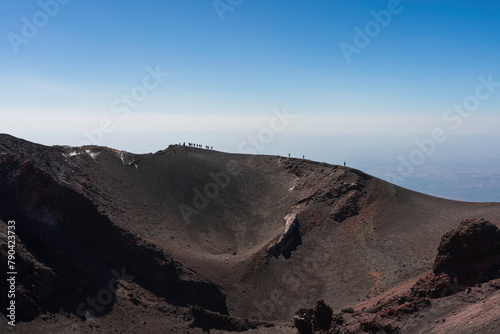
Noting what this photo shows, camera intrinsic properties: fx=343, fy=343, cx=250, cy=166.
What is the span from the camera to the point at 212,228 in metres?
48.2

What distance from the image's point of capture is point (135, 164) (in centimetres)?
5662

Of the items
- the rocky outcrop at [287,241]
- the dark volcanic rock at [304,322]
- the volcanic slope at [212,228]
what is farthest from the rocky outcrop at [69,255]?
the dark volcanic rock at [304,322]

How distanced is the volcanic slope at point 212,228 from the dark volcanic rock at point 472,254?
20.8 feet

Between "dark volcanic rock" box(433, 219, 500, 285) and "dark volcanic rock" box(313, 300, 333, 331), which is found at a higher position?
"dark volcanic rock" box(433, 219, 500, 285)

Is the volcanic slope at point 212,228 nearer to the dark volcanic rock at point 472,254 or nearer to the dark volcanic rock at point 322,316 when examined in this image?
the dark volcanic rock at point 472,254

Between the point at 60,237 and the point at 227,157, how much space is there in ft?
148

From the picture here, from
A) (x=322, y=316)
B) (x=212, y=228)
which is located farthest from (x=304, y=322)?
(x=212, y=228)

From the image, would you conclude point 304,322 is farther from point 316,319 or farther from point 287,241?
point 287,241

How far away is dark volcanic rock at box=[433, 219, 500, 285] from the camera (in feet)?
67.7

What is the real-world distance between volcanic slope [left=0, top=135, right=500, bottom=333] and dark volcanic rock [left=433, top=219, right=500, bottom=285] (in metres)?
6.33

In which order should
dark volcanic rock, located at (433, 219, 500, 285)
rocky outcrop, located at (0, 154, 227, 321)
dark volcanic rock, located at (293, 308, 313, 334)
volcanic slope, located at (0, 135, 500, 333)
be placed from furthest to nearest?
volcanic slope, located at (0, 135, 500, 333) → rocky outcrop, located at (0, 154, 227, 321) → dark volcanic rock, located at (293, 308, 313, 334) → dark volcanic rock, located at (433, 219, 500, 285)

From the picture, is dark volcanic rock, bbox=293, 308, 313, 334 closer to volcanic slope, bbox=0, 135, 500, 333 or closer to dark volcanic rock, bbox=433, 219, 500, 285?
dark volcanic rock, bbox=433, 219, 500, 285

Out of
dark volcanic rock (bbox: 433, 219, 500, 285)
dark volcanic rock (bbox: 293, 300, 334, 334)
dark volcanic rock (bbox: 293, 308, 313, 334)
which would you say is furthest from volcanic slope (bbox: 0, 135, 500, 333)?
dark volcanic rock (bbox: 293, 300, 334, 334)

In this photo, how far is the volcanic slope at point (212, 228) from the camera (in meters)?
25.4
